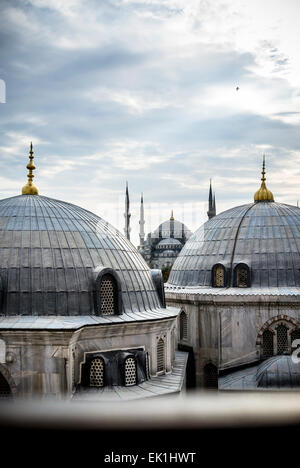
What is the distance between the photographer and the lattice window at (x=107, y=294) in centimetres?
1487

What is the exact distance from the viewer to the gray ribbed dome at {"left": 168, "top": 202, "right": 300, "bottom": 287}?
2122cm

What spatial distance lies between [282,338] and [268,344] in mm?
567

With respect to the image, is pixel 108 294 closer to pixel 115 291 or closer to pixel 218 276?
pixel 115 291

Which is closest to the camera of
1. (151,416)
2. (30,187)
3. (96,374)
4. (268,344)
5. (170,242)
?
(151,416)

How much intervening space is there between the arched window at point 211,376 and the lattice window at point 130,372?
7153 millimetres

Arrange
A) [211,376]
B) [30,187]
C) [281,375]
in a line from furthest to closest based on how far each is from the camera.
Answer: [211,376] → [30,187] → [281,375]

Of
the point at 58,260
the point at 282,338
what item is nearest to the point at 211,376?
the point at 282,338

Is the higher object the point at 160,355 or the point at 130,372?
the point at 160,355

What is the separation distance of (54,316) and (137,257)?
4.70 metres

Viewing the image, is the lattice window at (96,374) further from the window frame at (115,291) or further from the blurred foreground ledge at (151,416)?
the blurred foreground ledge at (151,416)

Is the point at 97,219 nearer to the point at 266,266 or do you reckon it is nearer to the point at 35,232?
the point at 35,232

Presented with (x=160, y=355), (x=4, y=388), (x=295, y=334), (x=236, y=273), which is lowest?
(x=4, y=388)

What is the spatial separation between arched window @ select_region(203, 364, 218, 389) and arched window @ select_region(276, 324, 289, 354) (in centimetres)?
285

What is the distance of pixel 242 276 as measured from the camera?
21391mm
